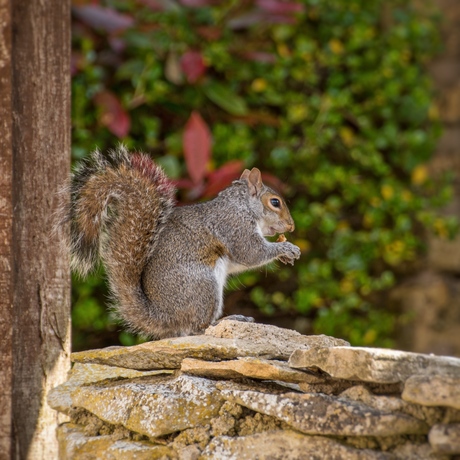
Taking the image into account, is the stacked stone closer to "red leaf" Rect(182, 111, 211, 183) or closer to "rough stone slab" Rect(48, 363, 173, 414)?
"rough stone slab" Rect(48, 363, 173, 414)

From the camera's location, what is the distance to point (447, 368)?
156cm

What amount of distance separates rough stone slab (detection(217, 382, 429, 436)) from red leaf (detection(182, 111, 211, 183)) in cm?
161

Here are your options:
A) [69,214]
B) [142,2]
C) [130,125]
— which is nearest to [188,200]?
[130,125]

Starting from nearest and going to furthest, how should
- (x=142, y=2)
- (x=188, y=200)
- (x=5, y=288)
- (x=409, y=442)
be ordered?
(x=409, y=442), (x=5, y=288), (x=188, y=200), (x=142, y=2)

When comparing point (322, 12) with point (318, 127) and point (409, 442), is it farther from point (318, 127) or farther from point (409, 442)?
point (409, 442)

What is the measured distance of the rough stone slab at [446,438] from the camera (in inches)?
54.9

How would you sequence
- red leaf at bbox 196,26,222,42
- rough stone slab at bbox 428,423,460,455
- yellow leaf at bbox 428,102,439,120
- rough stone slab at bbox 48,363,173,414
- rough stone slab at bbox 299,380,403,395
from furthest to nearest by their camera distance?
1. yellow leaf at bbox 428,102,439,120
2. red leaf at bbox 196,26,222,42
3. rough stone slab at bbox 48,363,173,414
4. rough stone slab at bbox 299,380,403,395
5. rough stone slab at bbox 428,423,460,455

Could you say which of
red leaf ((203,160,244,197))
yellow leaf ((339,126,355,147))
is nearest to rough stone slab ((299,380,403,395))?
red leaf ((203,160,244,197))

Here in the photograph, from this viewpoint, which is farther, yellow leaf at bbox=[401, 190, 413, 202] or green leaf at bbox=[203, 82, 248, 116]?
yellow leaf at bbox=[401, 190, 413, 202]

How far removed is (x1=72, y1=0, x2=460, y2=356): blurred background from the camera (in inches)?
140

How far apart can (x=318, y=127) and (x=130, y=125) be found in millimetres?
922

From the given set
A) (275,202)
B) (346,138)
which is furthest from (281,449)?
(346,138)

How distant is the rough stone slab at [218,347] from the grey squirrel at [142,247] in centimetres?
14

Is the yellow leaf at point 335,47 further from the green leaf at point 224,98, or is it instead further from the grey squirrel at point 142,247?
the grey squirrel at point 142,247
